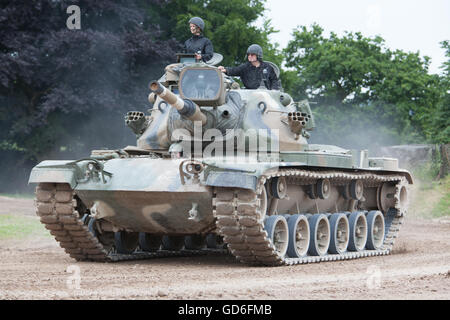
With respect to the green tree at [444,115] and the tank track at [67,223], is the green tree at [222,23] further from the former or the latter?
the tank track at [67,223]

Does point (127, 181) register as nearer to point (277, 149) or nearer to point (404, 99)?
point (277, 149)

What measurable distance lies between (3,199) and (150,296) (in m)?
21.2

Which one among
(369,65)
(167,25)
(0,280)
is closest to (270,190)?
(0,280)

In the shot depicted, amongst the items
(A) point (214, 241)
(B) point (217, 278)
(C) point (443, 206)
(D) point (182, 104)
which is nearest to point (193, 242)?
(A) point (214, 241)

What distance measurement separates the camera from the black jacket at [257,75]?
16.3m

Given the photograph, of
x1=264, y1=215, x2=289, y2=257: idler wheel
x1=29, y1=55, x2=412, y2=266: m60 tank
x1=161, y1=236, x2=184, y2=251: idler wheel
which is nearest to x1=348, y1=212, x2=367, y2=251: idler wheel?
x1=29, y1=55, x2=412, y2=266: m60 tank

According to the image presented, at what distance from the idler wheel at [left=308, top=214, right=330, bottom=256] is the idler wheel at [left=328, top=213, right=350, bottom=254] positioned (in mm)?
158

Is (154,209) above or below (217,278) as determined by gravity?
above

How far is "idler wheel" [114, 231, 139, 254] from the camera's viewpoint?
610 inches

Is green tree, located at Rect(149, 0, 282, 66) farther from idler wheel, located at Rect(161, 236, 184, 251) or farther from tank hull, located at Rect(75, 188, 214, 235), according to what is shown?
tank hull, located at Rect(75, 188, 214, 235)

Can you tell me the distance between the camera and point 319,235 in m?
15.5

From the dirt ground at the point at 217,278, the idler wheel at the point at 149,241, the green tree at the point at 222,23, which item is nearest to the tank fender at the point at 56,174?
the dirt ground at the point at 217,278

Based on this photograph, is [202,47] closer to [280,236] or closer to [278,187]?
[278,187]

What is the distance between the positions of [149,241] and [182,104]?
372 cm
